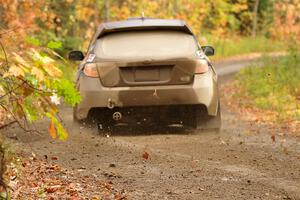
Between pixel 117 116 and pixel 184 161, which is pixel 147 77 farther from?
Answer: pixel 184 161

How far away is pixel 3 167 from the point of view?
4.37m

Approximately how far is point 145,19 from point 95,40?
1.02 m

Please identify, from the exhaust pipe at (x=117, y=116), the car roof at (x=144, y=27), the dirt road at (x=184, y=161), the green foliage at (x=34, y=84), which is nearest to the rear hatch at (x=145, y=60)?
the car roof at (x=144, y=27)

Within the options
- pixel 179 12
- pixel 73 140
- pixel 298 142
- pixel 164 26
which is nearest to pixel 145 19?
pixel 164 26

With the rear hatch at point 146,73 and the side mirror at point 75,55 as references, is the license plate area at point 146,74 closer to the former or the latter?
the rear hatch at point 146,73

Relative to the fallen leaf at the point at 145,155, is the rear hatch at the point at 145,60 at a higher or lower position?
higher

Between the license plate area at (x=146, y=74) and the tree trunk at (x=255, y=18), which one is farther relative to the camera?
the tree trunk at (x=255, y=18)

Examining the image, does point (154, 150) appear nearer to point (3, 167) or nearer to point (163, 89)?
point (163, 89)

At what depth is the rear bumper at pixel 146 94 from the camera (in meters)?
9.61

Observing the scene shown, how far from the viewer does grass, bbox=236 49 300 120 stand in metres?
14.4

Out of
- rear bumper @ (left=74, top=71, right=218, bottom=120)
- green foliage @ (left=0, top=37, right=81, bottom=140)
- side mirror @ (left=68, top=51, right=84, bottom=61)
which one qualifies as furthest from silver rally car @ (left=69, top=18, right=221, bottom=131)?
green foliage @ (left=0, top=37, right=81, bottom=140)

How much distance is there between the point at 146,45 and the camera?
9852 mm

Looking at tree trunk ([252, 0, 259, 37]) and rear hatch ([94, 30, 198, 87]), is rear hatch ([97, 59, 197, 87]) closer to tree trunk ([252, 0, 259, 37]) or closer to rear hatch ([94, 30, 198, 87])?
rear hatch ([94, 30, 198, 87])

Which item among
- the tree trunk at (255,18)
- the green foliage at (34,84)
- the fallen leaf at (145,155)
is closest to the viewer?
the green foliage at (34,84)
